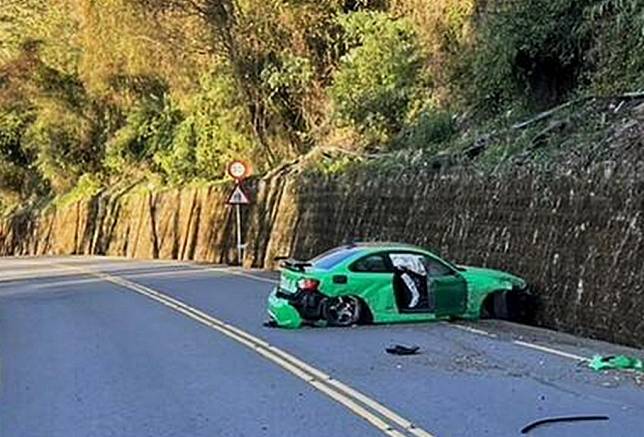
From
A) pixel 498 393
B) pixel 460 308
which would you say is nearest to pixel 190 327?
pixel 460 308

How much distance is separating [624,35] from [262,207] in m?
17.5

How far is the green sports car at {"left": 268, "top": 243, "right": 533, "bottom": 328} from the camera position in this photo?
16.8 m

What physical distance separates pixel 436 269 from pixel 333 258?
1639 millimetres

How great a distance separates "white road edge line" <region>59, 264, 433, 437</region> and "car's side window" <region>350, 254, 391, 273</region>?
2.17 meters

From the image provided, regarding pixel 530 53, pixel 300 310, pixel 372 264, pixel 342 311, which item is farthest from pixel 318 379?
pixel 530 53

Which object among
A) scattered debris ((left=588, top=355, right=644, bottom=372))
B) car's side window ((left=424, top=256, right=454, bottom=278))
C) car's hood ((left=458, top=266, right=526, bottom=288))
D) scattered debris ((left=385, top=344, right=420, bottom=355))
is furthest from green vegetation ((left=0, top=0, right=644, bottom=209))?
scattered debris ((left=588, top=355, right=644, bottom=372))

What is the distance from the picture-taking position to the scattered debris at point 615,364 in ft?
38.8

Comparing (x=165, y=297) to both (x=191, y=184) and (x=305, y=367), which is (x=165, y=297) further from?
(x=191, y=184)

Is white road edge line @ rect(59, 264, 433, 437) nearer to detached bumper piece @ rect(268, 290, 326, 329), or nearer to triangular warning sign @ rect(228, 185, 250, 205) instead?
detached bumper piece @ rect(268, 290, 326, 329)

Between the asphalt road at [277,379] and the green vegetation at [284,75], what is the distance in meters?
7.57

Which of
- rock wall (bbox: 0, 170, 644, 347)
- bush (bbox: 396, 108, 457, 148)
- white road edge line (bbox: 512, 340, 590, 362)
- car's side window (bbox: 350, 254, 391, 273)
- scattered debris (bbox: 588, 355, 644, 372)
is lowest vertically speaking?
white road edge line (bbox: 512, 340, 590, 362)

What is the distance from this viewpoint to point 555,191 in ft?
56.5

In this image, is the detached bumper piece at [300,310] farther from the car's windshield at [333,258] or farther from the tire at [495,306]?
the tire at [495,306]

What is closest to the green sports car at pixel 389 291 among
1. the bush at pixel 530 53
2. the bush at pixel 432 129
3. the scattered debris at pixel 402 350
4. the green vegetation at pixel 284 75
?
the scattered debris at pixel 402 350
